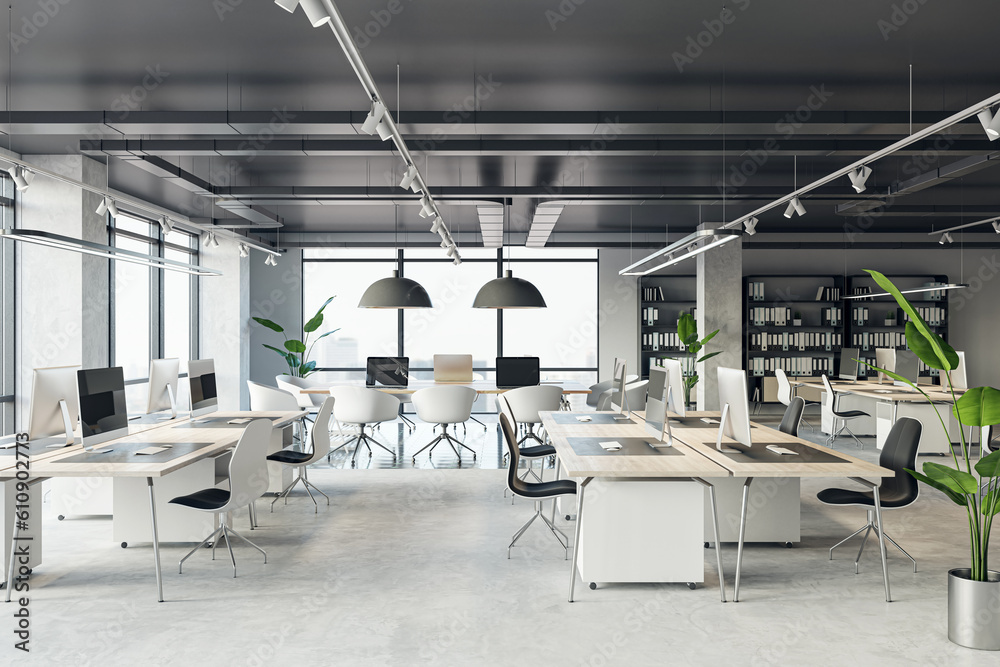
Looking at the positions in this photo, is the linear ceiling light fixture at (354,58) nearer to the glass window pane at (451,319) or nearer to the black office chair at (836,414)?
the black office chair at (836,414)

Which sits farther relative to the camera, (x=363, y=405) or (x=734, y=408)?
(x=363, y=405)

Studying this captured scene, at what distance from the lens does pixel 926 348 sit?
3.33m

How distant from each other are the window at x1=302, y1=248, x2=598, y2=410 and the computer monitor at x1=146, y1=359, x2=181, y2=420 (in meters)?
6.75

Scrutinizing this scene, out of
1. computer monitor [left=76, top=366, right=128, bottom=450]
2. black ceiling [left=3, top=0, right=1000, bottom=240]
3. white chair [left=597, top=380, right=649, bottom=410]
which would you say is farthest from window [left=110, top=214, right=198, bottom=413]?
white chair [left=597, top=380, right=649, bottom=410]

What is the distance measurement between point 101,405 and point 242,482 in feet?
3.81

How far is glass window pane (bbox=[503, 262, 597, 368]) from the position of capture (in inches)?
508

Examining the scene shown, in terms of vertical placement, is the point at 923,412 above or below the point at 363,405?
below

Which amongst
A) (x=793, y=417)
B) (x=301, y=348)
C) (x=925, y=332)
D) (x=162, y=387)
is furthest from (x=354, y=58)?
(x=301, y=348)

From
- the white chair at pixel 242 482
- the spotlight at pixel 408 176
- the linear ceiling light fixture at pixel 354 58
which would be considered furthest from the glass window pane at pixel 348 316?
the white chair at pixel 242 482

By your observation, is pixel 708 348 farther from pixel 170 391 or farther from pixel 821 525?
pixel 170 391

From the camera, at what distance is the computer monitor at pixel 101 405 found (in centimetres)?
424

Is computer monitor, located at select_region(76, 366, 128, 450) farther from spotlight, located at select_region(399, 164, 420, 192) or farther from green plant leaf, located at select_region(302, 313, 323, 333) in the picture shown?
green plant leaf, located at select_region(302, 313, 323, 333)

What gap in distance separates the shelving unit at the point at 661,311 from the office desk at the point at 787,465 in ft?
26.6

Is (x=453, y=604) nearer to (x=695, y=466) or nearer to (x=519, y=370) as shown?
(x=695, y=466)
